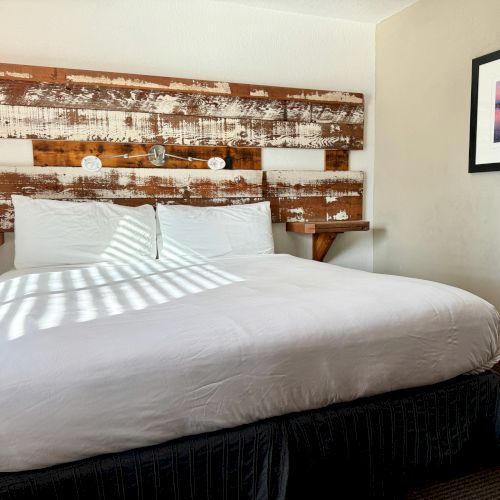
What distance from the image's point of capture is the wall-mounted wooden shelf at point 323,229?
123 inches

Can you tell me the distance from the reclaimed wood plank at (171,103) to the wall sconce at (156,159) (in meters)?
0.25

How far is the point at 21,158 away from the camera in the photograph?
2.71 metres

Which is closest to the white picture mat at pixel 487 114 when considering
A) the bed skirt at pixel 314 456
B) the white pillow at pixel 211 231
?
the white pillow at pixel 211 231

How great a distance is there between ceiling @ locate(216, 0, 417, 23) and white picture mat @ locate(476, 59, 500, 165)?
2.80ft

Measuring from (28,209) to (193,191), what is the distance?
1003 millimetres

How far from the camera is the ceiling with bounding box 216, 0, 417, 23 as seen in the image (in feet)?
9.95

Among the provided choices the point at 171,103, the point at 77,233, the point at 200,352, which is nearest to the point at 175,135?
the point at 171,103

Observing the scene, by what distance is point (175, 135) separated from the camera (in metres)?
2.99

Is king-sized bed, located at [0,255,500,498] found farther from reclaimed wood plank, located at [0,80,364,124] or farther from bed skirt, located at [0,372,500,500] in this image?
reclaimed wood plank, located at [0,80,364,124]

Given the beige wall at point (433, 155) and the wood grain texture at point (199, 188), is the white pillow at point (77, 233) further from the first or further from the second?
the beige wall at point (433, 155)

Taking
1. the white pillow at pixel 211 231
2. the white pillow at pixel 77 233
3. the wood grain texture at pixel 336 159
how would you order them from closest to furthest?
1. the white pillow at pixel 77 233
2. the white pillow at pixel 211 231
3. the wood grain texture at pixel 336 159

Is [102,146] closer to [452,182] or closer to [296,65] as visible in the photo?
[296,65]

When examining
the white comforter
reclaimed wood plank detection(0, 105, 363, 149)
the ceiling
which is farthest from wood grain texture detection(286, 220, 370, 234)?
the ceiling

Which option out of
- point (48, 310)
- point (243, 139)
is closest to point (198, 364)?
point (48, 310)
